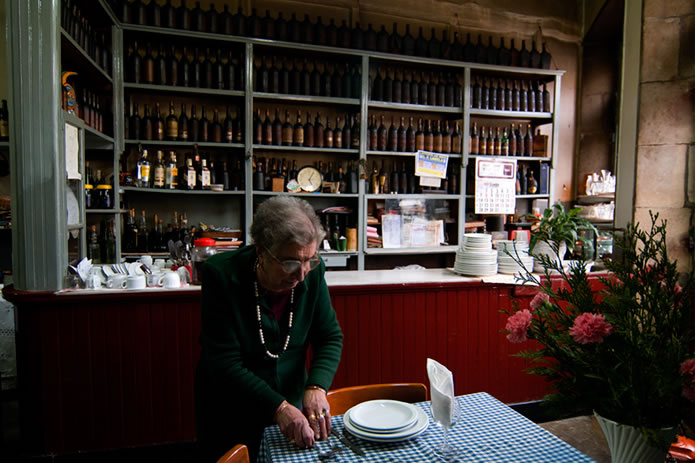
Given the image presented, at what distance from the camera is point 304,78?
14.9 feet

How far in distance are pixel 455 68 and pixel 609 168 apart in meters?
2.23

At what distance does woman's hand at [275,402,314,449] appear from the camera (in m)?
1.23

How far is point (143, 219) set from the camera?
4.36 m

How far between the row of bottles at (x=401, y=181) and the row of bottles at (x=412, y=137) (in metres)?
0.23

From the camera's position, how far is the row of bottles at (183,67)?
13.6 feet

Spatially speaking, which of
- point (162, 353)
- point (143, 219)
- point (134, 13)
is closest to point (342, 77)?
point (134, 13)

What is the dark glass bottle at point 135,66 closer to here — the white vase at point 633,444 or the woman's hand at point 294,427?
the woman's hand at point 294,427

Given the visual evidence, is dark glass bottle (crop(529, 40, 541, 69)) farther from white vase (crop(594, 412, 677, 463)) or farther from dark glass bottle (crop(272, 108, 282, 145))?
white vase (crop(594, 412, 677, 463))

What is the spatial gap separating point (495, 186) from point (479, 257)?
2.37 m

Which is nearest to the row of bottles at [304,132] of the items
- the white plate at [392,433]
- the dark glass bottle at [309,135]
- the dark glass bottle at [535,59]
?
the dark glass bottle at [309,135]

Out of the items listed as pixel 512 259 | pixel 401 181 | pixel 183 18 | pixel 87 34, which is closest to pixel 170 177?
pixel 87 34

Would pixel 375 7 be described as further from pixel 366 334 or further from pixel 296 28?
pixel 366 334

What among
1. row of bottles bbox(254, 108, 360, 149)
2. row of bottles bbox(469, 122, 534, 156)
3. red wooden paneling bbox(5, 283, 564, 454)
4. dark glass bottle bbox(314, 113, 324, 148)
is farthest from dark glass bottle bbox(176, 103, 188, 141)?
row of bottles bbox(469, 122, 534, 156)

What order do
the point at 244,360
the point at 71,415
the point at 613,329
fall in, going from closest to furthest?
1. the point at 613,329
2. the point at 244,360
3. the point at 71,415
